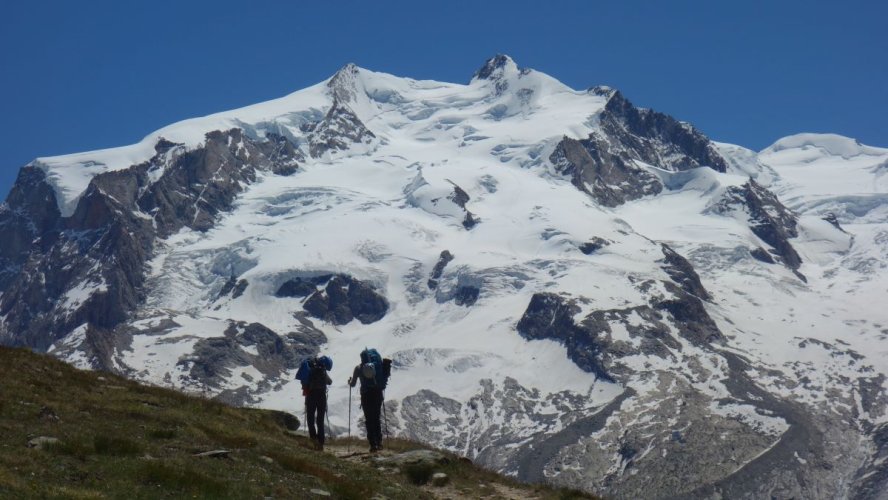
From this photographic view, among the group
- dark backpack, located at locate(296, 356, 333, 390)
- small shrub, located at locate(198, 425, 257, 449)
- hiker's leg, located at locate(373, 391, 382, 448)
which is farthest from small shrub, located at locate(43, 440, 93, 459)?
dark backpack, located at locate(296, 356, 333, 390)

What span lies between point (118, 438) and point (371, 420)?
11889 millimetres

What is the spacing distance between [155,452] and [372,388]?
12.0 metres

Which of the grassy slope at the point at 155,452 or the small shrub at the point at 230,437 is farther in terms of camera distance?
the small shrub at the point at 230,437

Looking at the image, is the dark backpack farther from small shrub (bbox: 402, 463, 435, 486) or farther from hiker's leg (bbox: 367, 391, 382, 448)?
small shrub (bbox: 402, 463, 435, 486)

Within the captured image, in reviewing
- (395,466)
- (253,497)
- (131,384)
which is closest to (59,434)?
(253,497)

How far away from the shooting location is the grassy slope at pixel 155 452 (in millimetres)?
29156

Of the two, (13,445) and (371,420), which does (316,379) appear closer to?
(371,420)

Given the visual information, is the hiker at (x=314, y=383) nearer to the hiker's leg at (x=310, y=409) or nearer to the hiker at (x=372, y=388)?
the hiker's leg at (x=310, y=409)

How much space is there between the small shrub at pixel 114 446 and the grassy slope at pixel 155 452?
0.04 m

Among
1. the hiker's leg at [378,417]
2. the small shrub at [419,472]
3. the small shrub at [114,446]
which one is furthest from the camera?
the hiker's leg at [378,417]

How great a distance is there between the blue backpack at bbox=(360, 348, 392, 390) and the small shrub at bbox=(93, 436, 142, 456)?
1202 cm

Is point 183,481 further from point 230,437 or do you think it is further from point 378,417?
point 378,417

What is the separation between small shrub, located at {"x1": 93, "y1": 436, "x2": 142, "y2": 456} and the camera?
3195cm

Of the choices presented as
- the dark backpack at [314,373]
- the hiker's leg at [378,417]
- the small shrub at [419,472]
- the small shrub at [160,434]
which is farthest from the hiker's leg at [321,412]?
the small shrub at [160,434]
